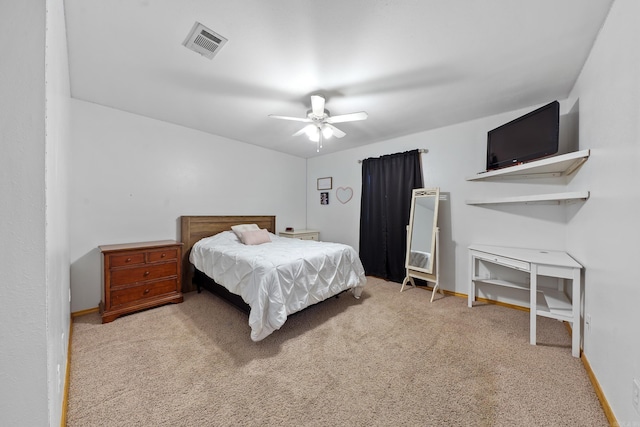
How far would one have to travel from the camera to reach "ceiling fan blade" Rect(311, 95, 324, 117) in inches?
90.2

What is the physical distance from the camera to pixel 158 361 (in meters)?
1.83

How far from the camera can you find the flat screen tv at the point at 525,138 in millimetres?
2174

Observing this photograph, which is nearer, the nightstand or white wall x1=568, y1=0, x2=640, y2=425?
white wall x1=568, y1=0, x2=640, y2=425

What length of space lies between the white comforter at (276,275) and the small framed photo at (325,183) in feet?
6.88

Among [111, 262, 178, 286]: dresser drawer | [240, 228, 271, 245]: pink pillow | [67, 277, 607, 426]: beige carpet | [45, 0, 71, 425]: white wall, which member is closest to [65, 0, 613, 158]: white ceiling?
[45, 0, 71, 425]: white wall

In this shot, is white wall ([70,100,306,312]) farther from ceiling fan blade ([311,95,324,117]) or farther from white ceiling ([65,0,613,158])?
ceiling fan blade ([311,95,324,117])

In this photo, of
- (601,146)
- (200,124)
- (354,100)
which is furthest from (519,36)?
(200,124)

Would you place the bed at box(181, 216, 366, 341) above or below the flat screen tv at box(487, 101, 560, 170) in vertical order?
below

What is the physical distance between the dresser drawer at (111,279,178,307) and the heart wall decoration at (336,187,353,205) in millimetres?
3036

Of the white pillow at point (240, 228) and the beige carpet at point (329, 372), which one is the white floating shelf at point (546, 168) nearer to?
the beige carpet at point (329, 372)

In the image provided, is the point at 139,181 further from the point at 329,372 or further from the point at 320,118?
the point at 329,372

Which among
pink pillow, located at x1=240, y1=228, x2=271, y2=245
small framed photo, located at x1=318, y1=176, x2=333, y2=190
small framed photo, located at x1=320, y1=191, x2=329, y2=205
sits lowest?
pink pillow, located at x1=240, y1=228, x2=271, y2=245

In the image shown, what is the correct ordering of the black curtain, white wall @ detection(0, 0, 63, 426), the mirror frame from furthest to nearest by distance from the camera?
1. the black curtain
2. the mirror frame
3. white wall @ detection(0, 0, 63, 426)

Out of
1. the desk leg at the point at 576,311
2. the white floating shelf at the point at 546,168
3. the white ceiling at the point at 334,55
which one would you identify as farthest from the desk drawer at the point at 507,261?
the white ceiling at the point at 334,55
